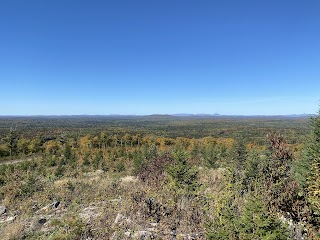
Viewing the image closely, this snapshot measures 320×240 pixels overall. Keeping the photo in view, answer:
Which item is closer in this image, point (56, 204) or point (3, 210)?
point (3, 210)

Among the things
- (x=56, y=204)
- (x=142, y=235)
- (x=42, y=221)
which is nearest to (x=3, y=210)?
(x=56, y=204)

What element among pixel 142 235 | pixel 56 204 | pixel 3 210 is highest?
pixel 142 235

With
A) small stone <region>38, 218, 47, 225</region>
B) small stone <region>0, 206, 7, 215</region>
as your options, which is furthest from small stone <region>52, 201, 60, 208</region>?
small stone <region>0, 206, 7, 215</region>

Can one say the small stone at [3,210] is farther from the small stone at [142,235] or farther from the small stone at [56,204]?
the small stone at [142,235]

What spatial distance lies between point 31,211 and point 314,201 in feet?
28.6

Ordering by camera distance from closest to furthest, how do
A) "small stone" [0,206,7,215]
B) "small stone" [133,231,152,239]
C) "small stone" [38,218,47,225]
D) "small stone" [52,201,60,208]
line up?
"small stone" [133,231,152,239]
"small stone" [38,218,47,225]
"small stone" [0,206,7,215]
"small stone" [52,201,60,208]

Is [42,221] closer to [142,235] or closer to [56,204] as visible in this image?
[56,204]

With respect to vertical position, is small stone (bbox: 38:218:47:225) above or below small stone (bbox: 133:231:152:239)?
below

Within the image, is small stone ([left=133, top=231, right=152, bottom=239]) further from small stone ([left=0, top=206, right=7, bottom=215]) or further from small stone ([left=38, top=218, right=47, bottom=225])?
small stone ([left=0, top=206, right=7, bottom=215])

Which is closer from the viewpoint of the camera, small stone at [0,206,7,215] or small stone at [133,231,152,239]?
small stone at [133,231,152,239]

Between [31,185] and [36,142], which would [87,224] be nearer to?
[31,185]

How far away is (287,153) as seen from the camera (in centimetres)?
566

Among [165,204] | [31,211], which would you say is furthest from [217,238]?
[31,211]

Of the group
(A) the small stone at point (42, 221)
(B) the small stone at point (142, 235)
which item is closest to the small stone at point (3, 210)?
(A) the small stone at point (42, 221)
